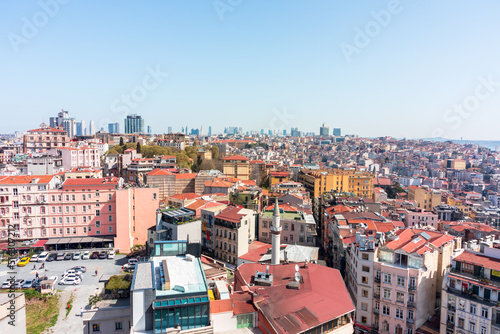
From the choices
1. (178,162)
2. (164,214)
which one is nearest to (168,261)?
(164,214)

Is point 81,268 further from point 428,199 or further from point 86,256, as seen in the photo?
point 428,199

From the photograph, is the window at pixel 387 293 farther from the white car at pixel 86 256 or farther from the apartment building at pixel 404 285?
the white car at pixel 86 256

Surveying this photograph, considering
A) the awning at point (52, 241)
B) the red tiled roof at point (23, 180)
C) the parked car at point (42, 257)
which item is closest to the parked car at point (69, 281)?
the parked car at point (42, 257)

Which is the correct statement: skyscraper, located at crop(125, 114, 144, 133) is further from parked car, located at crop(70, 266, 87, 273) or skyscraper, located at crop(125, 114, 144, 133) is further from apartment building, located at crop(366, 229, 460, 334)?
apartment building, located at crop(366, 229, 460, 334)

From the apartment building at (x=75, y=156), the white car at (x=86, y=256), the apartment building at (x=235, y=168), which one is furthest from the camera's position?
the apartment building at (x=235, y=168)

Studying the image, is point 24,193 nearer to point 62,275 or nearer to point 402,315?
point 62,275

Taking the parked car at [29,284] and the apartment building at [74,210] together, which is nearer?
the parked car at [29,284]

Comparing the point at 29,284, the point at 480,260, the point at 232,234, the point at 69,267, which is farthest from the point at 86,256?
the point at 480,260
